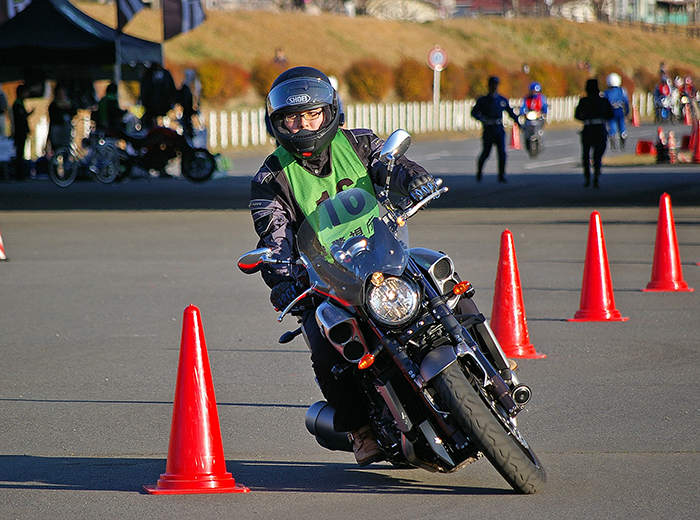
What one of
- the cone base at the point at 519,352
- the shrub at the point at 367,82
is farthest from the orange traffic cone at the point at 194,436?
the shrub at the point at 367,82

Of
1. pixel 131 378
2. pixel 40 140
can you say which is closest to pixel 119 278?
pixel 131 378

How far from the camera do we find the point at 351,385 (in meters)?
5.07

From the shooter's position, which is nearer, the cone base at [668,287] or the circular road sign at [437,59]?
the cone base at [668,287]

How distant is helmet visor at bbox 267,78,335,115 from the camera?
16.8ft

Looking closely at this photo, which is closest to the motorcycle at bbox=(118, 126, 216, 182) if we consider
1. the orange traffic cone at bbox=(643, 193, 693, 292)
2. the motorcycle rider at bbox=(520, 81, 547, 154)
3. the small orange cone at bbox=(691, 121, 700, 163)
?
the motorcycle rider at bbox=(520, 81, 547, 154)

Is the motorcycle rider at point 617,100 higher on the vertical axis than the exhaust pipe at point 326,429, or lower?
higher

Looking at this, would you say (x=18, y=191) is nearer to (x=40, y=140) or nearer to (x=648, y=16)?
(x=40, y=140)

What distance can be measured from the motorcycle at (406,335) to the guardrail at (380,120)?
29684 millimetres

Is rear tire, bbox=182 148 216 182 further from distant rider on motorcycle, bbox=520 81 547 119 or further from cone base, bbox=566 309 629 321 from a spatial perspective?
cone base, bbox=566 309 629 321

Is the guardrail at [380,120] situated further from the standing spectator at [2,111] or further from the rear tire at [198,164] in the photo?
the rear tire at [198,164]

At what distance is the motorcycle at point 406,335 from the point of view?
4.57 m

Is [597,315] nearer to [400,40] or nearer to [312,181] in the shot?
[312,181]

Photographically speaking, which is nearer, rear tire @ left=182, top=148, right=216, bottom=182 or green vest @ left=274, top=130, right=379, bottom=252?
green vest @ left=274, top=130, right=379, bottom=252

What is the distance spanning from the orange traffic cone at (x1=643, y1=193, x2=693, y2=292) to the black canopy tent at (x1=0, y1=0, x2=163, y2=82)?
17.2 metres
